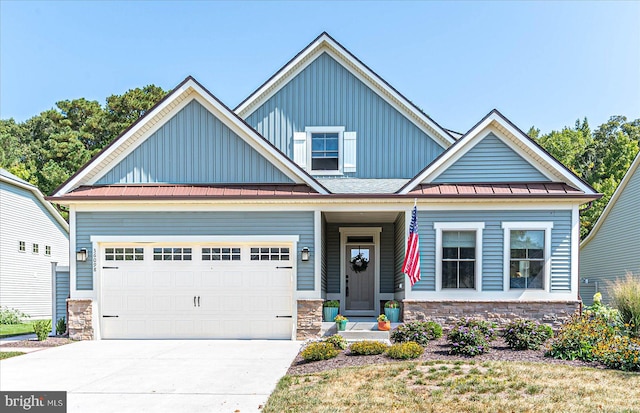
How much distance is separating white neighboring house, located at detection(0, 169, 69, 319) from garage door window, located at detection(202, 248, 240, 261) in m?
11.7

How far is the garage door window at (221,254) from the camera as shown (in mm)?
11883

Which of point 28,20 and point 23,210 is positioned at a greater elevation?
point 28,20

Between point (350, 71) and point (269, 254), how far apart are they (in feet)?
20.2

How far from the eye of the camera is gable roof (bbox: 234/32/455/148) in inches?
553

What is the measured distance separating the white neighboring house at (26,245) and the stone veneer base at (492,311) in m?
16.2

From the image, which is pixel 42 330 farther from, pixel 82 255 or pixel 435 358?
pixel 435 358

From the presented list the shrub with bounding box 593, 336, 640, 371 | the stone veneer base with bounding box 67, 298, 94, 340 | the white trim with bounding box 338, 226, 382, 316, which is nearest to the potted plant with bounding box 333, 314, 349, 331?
the white trim with bounding box 338, 226, 382, 316

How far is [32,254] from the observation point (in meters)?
20.8

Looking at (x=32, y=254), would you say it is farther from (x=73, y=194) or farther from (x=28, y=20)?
(x=73, y=194)

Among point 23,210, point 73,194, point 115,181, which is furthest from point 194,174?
point 23,210

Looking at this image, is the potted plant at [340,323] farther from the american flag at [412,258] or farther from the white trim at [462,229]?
the white trim at [462,229]

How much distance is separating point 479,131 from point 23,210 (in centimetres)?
1825

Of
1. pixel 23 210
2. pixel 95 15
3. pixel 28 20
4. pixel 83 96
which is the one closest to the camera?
pixel 95 15

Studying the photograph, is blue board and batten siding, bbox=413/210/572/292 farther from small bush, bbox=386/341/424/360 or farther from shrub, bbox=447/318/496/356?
small bush, bbox=386/341/424/360
